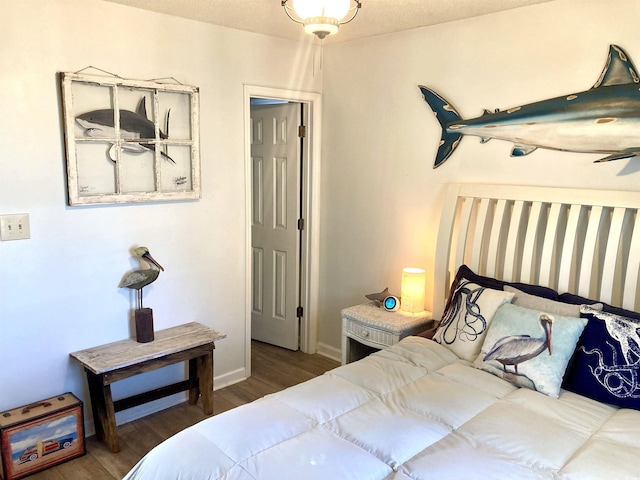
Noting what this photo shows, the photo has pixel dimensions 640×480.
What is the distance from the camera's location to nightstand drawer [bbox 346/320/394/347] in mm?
3023

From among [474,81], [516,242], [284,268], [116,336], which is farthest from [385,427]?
[284,268]

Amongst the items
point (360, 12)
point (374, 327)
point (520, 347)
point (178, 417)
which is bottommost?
point (178, 417)

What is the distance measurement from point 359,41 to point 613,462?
2.91m

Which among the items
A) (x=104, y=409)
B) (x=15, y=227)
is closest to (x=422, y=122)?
(x=15, y=227)

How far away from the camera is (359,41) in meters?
3.51

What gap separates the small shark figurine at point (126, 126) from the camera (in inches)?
104

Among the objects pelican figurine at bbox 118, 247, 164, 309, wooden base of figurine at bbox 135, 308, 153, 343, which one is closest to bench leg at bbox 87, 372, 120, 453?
wooden base of figurine at bbox 135, 308, 153, 343

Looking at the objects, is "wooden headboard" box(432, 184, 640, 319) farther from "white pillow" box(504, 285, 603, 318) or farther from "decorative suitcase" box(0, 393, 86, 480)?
"decorative suitcase" box(0, 393, 86, 480)

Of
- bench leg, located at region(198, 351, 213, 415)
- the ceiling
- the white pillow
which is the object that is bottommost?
bench leg, located at region(198, 351, 213, 415)

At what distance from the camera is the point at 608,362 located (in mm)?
2076

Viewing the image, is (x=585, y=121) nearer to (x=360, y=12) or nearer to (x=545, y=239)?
(x=545, y=239)

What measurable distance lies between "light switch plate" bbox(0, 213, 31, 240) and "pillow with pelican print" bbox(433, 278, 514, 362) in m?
2.19

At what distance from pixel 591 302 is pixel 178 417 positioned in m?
2.40

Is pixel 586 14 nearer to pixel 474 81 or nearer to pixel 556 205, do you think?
pixel 474 81
